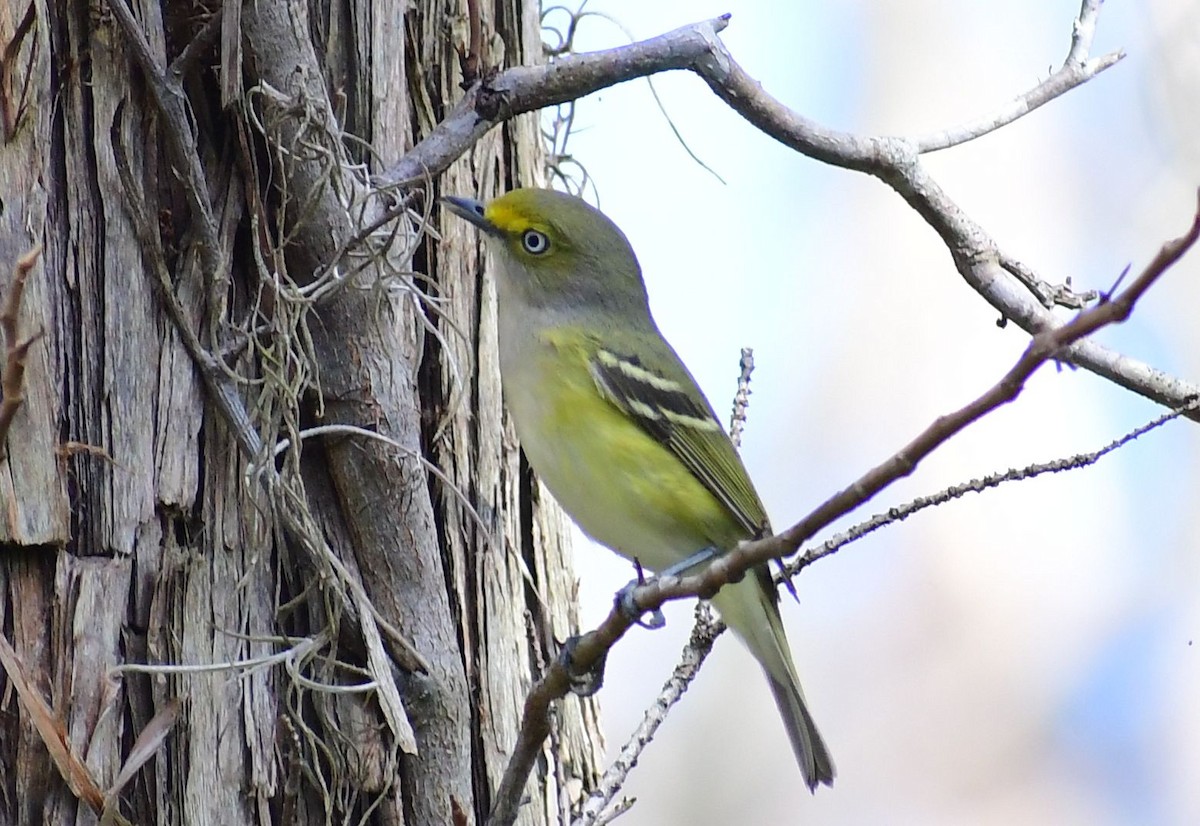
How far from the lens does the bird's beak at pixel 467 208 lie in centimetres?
276

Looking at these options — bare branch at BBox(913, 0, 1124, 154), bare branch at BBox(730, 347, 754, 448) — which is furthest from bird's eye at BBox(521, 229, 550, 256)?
bare branch at BBox(913, 0, 1124, 154)

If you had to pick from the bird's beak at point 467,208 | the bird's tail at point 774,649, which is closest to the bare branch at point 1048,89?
the bird's beak at point 467,208

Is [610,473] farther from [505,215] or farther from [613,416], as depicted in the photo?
[505,215]

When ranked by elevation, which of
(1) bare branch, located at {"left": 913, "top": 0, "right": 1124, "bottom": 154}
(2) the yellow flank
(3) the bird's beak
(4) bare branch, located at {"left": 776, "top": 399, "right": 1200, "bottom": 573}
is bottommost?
(4) bare branch, located at {"left": 776, "top": 399, "right": 1200, "bottom": 573}

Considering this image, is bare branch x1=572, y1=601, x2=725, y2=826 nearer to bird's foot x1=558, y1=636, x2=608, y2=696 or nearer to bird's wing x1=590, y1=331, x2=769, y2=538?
bird's foot x1=558, y1=636, x2=608, y2=696

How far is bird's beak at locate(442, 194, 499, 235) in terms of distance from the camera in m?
2.76

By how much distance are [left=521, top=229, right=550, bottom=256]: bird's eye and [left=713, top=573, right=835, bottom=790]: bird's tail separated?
864 millimetres

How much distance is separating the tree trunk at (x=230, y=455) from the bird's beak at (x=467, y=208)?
95 millimetres

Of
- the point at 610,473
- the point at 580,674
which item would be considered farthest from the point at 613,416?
the point at 580,674

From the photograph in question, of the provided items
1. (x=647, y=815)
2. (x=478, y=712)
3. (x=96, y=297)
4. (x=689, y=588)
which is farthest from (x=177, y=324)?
(x=647, y=815)

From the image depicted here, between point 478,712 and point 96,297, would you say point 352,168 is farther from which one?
point 478,712

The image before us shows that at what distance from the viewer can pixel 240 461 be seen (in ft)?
7.95

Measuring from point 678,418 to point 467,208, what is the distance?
2.16 feet

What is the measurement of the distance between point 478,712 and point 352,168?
1.09m
